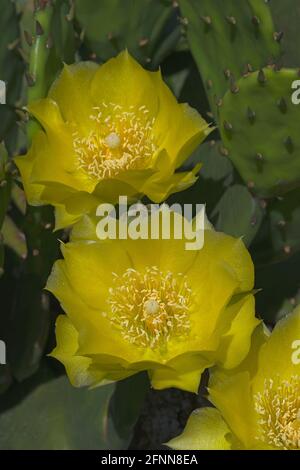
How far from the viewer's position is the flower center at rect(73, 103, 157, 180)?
1.32m

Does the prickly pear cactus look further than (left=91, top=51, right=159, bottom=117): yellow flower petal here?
Yes

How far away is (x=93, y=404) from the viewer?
158 cm

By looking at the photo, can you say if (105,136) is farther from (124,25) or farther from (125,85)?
(124,25)

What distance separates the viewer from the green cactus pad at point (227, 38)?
1192mm

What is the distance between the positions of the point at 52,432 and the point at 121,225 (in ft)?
1.96

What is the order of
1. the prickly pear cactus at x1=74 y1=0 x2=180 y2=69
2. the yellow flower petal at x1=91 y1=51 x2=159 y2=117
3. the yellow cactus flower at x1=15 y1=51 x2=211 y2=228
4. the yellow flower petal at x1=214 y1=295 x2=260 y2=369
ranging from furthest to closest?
the prickly pear cactus at x1=74 y1=0 x2=180 y2=69 < the yellow flower petal at x1=91 y1=51 x2=159 y2=117 < the yellow cactus flower at x1=15 y1=51 x2=211 y2=228 < the yellow flower petal at x1=214 y1=295 x2=260 y2=369

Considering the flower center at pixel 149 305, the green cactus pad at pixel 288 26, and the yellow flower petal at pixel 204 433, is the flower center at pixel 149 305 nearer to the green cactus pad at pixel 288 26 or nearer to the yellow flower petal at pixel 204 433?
the yellow flower petal at pixel 204 433

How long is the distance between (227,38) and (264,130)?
172 millimetres

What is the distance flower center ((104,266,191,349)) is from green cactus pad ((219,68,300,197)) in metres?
0.21

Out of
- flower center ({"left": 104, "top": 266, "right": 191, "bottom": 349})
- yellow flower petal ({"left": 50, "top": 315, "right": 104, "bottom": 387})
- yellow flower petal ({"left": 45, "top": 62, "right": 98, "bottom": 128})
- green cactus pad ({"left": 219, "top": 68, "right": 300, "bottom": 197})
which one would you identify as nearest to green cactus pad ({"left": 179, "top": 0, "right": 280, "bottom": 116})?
green cactus pad ({"left": 219, "top": 68, "right": 300, "bottom": 197})

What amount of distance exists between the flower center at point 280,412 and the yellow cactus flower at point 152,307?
0.12 m

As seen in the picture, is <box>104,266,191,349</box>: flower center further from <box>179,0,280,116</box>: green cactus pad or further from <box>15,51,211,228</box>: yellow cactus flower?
<box>179,0,280,116</box>: green cactus pad

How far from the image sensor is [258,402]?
120 centimetres

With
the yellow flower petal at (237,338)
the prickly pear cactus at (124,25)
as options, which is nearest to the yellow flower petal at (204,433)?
the yellow flower petal at (237,338)
